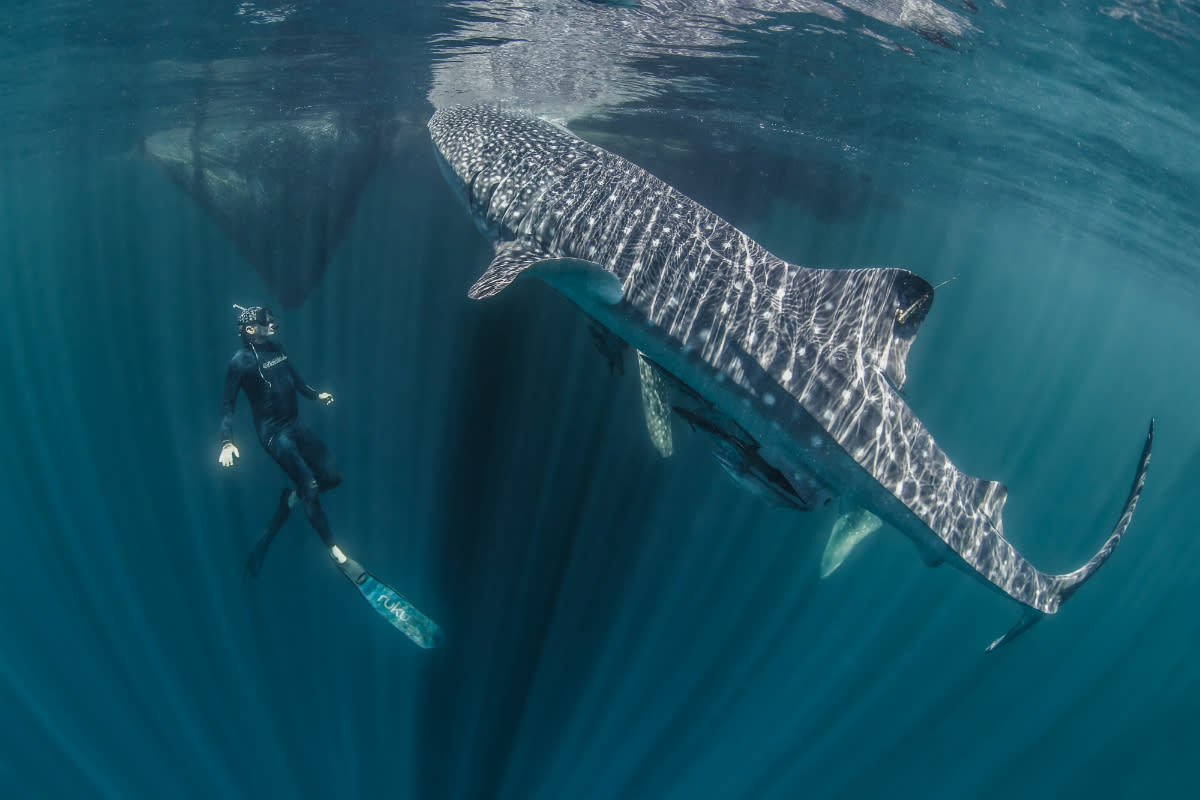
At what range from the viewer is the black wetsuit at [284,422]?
5.97 metres

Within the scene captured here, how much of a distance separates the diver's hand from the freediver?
0.76 metres

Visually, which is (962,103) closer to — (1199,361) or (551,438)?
(551,438)

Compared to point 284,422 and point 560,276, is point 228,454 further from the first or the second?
point 560,276

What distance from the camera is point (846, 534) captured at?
14.3ft

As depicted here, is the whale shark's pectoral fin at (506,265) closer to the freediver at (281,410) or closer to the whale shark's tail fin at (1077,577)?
the freediver at (281,410)

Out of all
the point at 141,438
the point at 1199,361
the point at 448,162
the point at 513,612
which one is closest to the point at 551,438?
the point at 513,612

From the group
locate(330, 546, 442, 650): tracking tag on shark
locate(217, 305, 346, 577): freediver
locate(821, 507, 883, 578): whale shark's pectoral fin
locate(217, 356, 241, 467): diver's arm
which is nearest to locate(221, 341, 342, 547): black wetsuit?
locate(217, 305, 346, 577): freediver

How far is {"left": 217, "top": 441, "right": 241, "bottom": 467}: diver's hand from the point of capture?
192 inches

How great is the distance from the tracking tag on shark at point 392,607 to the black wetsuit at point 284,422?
0.39 m

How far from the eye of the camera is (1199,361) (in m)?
44.0

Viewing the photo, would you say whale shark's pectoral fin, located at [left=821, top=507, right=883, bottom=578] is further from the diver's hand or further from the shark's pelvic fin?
the diver's hand

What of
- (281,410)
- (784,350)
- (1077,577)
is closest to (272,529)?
(281,410)

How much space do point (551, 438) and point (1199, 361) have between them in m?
63.3

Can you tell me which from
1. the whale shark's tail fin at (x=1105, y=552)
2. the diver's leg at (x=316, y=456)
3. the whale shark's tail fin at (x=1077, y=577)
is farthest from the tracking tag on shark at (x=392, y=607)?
the whale shark's tail fin at (x=1105, y=552)
